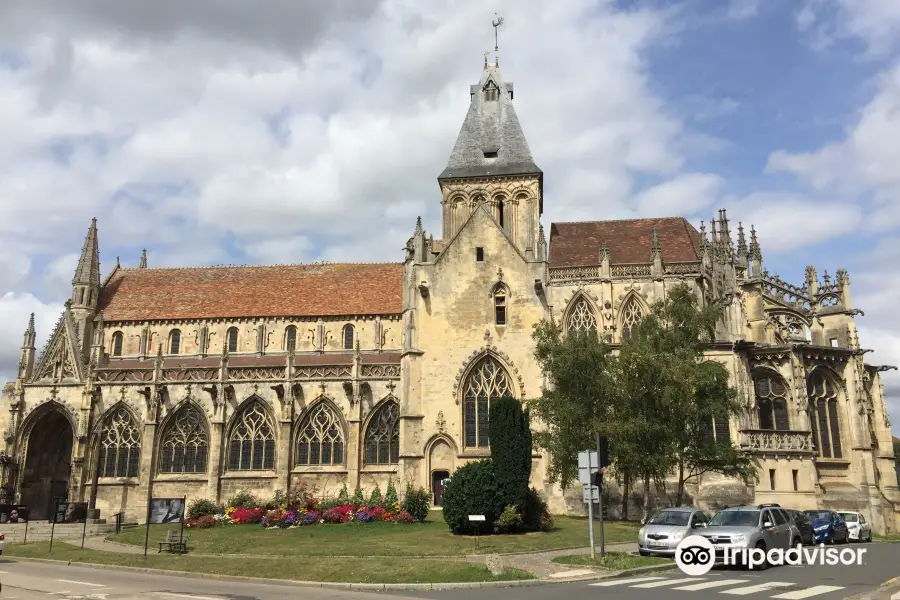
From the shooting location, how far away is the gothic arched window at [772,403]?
114 feet

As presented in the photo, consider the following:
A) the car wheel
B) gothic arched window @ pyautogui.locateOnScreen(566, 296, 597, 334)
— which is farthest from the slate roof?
the car wheel

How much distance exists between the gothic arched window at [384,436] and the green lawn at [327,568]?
17.7 metres

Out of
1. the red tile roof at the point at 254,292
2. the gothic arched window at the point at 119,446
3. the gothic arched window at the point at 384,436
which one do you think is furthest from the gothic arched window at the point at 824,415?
the gothic arched window at the point at 119,446

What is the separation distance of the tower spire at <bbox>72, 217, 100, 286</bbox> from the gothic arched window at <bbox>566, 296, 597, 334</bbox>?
3142 cm

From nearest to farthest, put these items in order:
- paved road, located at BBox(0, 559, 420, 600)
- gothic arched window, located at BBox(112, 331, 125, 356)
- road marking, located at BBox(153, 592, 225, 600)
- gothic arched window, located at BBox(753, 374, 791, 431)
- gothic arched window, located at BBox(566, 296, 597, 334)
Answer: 1. road marking, located at BBox(153, 592, 225, 600)
2. paved road, located at BBox(0, 559, 420, 600)
3. gothic arched window, located at BBox(753, 374, 791, 431)
4. gothic arched window, located at BBox(566, 296, 597, 334)
5. gothic arched window, located at BBox(112, 331, 125, 356)

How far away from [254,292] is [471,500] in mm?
27866

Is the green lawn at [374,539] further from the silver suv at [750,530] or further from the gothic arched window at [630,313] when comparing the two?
the gothic arched window at [630,313]

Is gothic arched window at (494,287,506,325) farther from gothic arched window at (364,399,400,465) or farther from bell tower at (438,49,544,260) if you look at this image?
gothic arched window at (364,399,400,465)

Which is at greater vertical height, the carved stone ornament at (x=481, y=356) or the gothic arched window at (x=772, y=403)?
the carved stone ornament at (x=481, y=356)

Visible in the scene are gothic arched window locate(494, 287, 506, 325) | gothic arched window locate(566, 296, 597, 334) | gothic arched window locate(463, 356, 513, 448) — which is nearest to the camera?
gothic arched window locate(463, 356, 513, 448)

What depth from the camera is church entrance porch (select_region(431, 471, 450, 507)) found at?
36000 mm

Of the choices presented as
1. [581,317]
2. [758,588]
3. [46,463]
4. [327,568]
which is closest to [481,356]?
[581,317]

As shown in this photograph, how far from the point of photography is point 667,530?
18.9 meters

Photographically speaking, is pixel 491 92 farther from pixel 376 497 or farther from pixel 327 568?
pixel 327 568
